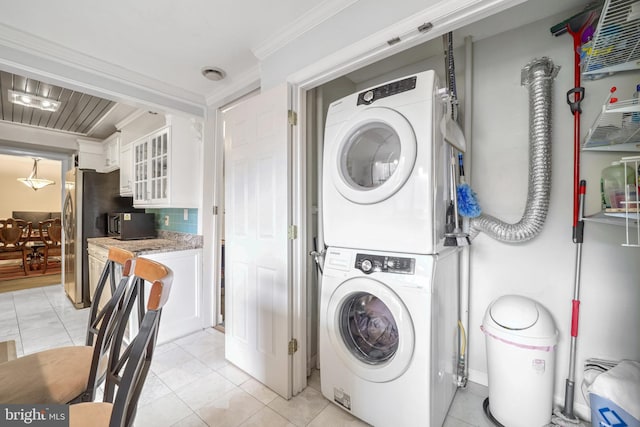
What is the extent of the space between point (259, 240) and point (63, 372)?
1.10m

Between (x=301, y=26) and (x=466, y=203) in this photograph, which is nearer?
(x=466, y=203)

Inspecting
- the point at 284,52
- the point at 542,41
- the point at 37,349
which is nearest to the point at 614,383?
the point at 542,41

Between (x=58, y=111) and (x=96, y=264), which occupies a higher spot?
(x=58, y=111)

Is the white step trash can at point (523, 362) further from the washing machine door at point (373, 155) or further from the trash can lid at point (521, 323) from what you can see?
the washing machine door at point (373, 155)

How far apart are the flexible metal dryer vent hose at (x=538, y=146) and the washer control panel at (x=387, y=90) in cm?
82

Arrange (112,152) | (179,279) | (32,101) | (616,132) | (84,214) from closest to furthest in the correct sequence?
(616,132)
(179,279)
(32,101)
(84,214)
(112,152)

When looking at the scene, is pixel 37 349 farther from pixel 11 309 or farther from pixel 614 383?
pixel 614 383

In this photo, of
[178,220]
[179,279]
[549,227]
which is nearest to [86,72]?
[178,220]

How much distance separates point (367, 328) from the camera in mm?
1562

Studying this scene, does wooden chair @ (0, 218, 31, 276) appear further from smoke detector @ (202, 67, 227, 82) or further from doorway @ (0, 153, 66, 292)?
smoke detector @ (202, 67, 227, 82)

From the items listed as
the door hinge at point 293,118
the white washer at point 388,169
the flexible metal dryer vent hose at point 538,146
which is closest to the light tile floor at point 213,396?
the white washer at point 388,169

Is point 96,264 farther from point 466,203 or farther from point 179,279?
point 466,203

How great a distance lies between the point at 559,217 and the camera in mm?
1596

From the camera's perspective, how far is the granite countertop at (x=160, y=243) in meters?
2.40
